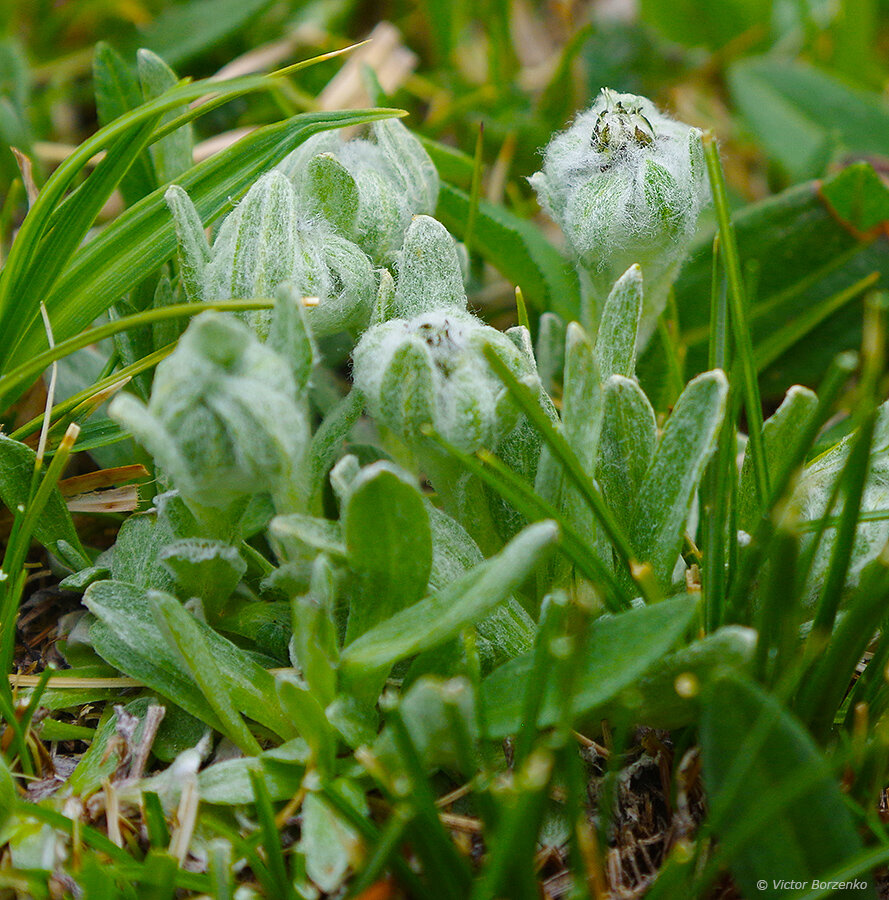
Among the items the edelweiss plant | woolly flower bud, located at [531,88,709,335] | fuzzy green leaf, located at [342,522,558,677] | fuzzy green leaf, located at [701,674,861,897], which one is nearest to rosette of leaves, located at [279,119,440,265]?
the edelweiss plant

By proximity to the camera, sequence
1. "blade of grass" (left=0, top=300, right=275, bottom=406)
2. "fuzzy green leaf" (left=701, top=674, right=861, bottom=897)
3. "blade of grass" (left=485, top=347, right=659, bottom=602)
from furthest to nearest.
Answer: "blade of grass" (left=0, top=300, right=275, bottom=406)
"blade of grass" (left=485, top=347, right=659, bottom=602)
"fuzzy green leaf" (left=701, top=674, right=861, bottom=897)

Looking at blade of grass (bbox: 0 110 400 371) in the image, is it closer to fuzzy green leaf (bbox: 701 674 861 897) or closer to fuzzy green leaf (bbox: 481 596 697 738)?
fuzzy green leaf (bbox: 481 596 697 738)

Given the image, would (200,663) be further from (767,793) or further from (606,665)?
(767,793)

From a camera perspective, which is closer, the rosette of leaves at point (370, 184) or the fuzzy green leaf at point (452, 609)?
the fuzzy green leaf at point (452, 609)

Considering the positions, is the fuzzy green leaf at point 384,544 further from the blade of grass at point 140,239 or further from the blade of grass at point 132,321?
the blade of grass at point 140,239

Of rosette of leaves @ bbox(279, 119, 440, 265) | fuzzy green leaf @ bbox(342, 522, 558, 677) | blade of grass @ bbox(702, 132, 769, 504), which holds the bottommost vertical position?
fuzzy green leaf @ bbox(342, 522, 558, 677)

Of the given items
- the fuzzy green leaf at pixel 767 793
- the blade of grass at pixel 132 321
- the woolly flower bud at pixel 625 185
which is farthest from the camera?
the woolly flower bud at pixel 625 185

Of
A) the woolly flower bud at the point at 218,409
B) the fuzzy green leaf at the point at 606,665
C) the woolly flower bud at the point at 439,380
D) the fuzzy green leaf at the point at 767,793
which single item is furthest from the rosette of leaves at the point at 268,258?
the fuzzy green leaf at the point at 767,793
